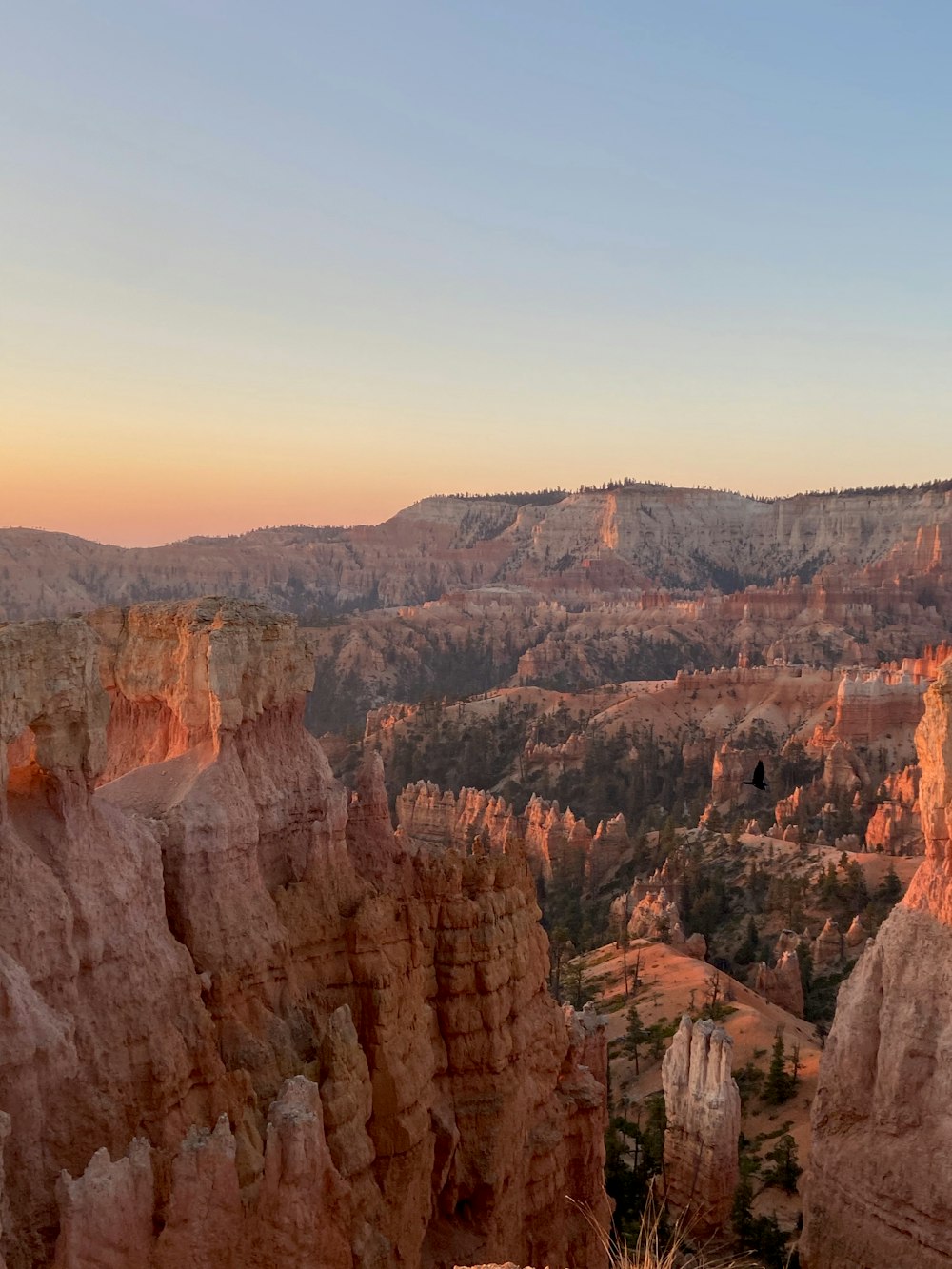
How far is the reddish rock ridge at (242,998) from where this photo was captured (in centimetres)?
768

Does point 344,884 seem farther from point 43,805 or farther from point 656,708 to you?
point 656,708

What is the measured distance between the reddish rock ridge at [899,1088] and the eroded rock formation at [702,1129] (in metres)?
3.99

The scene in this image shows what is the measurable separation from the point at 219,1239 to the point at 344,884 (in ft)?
13.7

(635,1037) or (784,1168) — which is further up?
(784,1168)

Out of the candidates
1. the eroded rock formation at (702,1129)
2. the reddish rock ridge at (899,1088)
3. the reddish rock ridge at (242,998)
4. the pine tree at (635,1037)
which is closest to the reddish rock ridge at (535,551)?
the pine tree at (635,1037)

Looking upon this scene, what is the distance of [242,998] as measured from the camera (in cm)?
970

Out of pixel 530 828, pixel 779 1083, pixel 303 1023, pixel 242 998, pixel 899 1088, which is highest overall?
pixel 242 998

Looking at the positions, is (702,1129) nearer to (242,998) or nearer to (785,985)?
(242,998)

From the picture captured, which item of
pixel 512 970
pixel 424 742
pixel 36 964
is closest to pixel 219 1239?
pixel 36 964

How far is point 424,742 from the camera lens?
68.3m

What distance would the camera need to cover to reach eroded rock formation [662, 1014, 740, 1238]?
17781 millimetres

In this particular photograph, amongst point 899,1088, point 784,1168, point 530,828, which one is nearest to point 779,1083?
point 784,1168

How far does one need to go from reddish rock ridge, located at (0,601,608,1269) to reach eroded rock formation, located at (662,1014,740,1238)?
5.04 meters

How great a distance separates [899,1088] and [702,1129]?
19.7 ft
